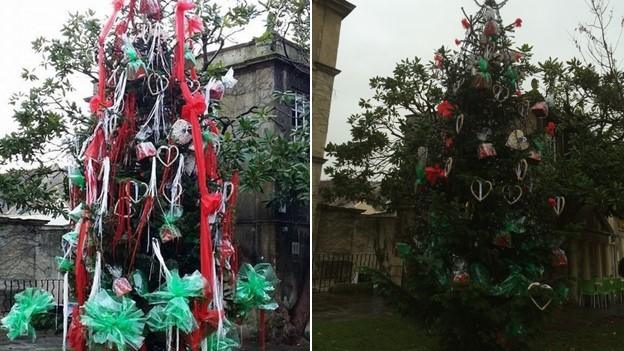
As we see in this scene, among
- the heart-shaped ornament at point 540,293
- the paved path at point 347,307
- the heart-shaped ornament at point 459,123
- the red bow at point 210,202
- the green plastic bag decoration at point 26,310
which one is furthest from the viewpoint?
the paved path at point 347,307

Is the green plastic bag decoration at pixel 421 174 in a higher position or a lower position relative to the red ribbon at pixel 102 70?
lower

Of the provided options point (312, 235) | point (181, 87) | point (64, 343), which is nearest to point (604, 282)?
point (312, 235)

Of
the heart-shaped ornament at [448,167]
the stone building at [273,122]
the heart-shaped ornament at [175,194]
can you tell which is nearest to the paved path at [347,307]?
the stone building at [273,122]

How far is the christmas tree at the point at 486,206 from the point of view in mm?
2473

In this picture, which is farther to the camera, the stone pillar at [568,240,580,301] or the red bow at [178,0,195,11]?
the stone pillar at [568,240,580,301]

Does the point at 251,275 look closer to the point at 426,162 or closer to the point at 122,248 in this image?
the point at 122,248

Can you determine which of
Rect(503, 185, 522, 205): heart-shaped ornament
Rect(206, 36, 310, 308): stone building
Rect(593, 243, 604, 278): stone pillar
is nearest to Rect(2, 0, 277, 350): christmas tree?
Rect(206, 36, 310, 308): stone building

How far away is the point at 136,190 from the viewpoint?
195 centimetres

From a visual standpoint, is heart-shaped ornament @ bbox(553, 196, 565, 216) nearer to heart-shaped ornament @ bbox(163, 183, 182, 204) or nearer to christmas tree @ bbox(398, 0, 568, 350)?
christmas tree @ bbox(398, 0, 568, 350)

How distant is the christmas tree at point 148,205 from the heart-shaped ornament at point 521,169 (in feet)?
4.20

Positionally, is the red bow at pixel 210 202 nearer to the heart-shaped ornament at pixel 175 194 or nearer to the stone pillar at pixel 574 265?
the heart-shaped ornament at pixel 175 194

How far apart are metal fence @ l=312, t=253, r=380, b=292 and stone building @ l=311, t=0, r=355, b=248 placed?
13 cm

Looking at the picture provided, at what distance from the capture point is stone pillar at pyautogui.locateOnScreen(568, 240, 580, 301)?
2832 millimetres

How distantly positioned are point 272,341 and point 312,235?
Answer: 53 cm
